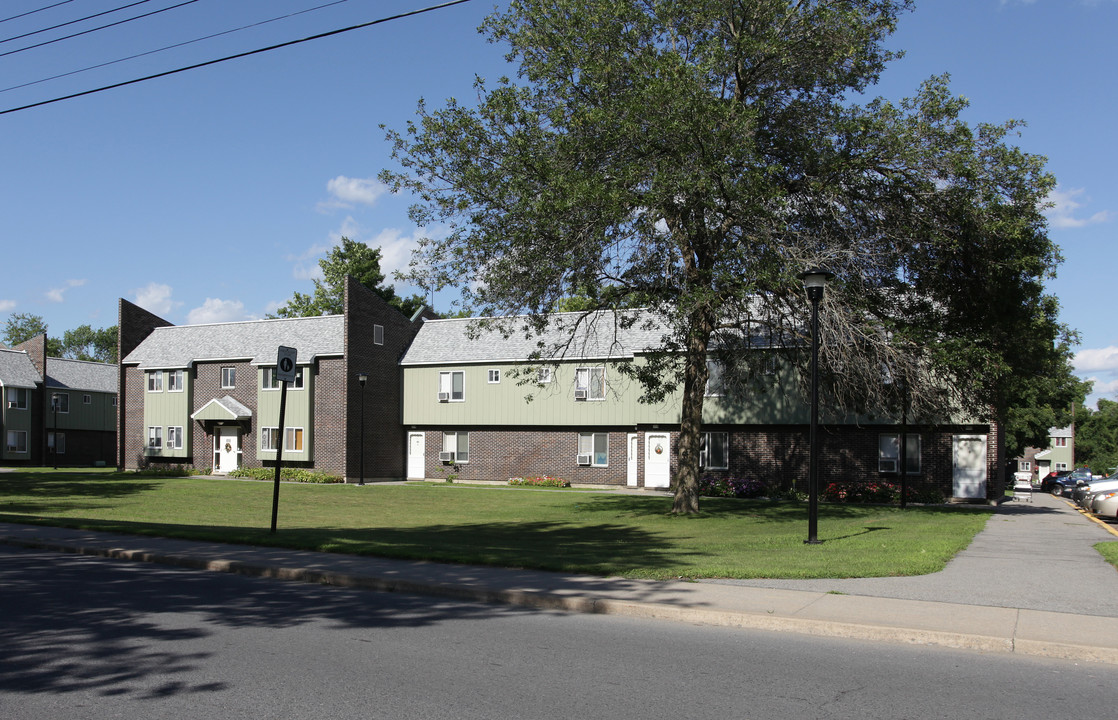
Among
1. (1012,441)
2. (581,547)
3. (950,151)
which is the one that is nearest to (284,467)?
(581,547)

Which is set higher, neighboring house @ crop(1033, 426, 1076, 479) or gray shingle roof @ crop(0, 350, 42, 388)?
gray shingle roof @ crop(0, 350, 42, 388)

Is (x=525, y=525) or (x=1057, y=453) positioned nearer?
(x=525, y=525)

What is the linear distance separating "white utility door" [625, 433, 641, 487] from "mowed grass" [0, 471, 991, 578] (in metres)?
4.96

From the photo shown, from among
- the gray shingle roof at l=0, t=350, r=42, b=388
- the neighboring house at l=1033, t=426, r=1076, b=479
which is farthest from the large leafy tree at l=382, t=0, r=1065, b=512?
the neighboring house at l=1033, t=426, r=1076, b=479

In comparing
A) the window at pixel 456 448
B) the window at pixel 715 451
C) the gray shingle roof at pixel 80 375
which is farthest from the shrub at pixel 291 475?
the gray shingle roof at pixel 80 375

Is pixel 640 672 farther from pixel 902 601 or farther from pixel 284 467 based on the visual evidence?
pixel 284 467

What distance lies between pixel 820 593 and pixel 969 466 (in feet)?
84.6

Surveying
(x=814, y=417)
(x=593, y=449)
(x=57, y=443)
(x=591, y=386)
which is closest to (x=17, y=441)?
(x=57, y=443)

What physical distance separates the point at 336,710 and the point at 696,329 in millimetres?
17029

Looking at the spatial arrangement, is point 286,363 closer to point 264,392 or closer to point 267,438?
point 264,392

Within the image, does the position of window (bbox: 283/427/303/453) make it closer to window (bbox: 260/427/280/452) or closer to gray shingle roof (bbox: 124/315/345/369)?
window (bbox: 260/427/280/452)

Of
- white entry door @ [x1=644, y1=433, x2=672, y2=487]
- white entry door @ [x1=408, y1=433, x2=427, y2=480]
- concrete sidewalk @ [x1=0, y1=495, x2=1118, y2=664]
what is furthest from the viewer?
white entry door @ [x1=408, y1=433, x2=427, y2=480]

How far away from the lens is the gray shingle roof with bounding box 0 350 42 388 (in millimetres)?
56000

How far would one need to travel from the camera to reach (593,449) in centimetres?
4028
